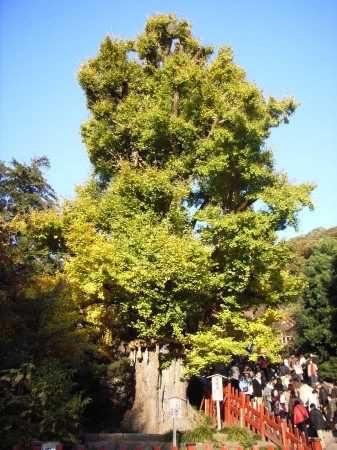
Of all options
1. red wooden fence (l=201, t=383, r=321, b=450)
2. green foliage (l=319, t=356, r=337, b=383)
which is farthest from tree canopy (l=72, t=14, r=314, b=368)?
green foliage (l=319, t=356, r=337, b=383)

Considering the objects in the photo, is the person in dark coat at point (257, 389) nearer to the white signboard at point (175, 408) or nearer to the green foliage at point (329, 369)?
the white signboard at point (175, 408)

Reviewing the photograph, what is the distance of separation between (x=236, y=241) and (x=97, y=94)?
26.6ft

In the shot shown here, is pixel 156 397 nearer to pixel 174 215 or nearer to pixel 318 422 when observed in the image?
pixel 318 422

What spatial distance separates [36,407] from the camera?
7320 mm

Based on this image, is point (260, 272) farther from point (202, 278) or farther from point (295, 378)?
point (295, 378)

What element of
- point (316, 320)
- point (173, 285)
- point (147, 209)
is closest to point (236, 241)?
point (173, 285)

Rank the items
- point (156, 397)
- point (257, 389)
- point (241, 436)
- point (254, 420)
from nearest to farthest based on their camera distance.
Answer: point (241, 436)
point (254, 420)
point (156, 397)
point (257, 389)

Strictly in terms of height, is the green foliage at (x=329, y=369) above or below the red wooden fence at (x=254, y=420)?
above

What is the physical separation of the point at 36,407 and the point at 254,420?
657 centimetres

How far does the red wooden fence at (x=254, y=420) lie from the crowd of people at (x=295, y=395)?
59 centimetres

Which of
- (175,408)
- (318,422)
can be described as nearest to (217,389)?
(318,422)

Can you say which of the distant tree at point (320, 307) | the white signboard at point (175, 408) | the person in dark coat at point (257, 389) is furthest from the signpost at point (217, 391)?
the distant tree at point (320, 307)

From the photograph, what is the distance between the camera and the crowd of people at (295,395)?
10.4 meters

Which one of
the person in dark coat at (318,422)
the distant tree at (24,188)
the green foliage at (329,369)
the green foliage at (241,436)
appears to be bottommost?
the green foliage at (241,436)
